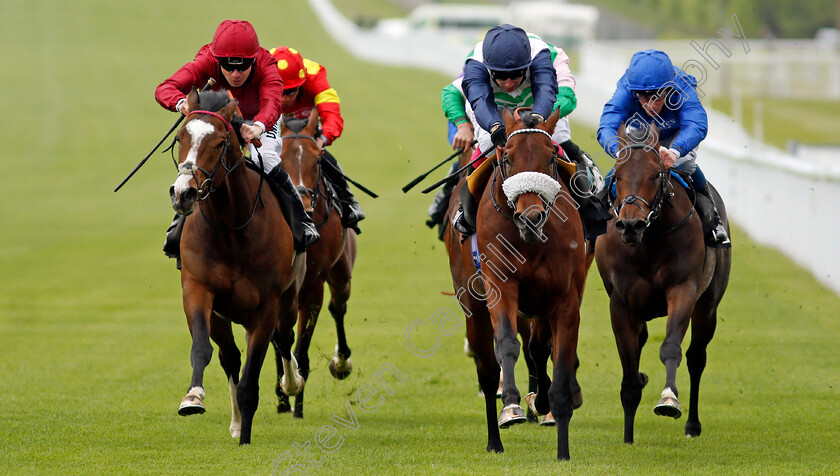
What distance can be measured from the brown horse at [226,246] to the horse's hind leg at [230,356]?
0.35 feet

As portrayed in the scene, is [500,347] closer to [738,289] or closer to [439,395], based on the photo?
[439,395]

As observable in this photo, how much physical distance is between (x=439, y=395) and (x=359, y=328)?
4.18 meters

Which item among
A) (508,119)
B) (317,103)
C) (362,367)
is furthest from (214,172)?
(362,367)

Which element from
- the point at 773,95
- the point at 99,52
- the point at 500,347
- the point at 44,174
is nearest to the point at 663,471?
the point at 500,347

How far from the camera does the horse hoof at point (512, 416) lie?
275 inches

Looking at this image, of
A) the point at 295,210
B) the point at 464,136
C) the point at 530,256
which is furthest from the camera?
the point at 295,210

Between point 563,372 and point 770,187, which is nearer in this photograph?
point 563,372

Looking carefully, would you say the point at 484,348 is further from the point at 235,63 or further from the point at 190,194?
the point at 235,63

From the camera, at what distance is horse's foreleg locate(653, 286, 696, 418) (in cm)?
752

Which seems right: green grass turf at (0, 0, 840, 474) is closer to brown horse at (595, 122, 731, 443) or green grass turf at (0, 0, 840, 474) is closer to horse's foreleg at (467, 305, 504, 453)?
horse's foreleg at (467, 305, 504, 453)

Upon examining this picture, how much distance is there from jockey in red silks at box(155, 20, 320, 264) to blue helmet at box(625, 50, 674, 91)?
8.27 ft

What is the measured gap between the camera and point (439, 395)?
1088 cm

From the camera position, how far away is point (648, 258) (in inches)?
328

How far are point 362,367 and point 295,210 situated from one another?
3555mm
